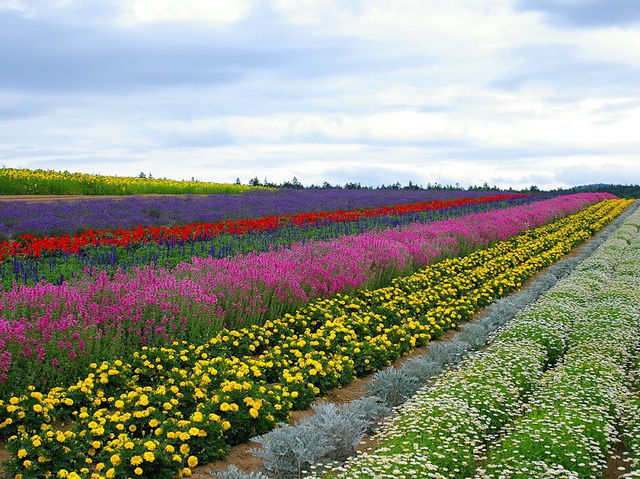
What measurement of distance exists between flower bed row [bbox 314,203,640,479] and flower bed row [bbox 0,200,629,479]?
35.8 inches

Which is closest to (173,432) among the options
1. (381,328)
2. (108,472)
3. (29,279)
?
(108,472)

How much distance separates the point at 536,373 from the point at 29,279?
6.98 metres

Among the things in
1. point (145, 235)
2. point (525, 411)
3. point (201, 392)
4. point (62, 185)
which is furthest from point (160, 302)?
point (62, 185)

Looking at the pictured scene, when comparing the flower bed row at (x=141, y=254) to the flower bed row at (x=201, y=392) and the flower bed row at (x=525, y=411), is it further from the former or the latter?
the flower bed row at (x=525, y=411)

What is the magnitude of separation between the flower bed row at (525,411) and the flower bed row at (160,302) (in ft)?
8.52

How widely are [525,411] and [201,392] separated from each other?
3033mm

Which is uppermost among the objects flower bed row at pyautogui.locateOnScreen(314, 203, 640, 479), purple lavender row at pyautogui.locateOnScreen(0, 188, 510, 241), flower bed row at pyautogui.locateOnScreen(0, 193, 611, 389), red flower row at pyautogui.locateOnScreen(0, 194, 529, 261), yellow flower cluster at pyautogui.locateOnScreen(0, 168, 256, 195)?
yellow flower cluster at pyautogui.locateOnScreen(0, 168, 256, 195)

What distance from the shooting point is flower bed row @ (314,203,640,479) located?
167 inches

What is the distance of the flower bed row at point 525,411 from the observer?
167 inches

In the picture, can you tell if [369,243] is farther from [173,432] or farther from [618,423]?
[173,432]

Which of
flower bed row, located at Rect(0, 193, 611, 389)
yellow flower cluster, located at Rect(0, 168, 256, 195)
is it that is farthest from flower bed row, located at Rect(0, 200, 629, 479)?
yellow flower cluster, located at Rect(0, 168, 256, 195)

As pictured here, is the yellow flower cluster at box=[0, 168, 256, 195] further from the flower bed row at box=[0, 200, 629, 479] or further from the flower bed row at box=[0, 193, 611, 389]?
the flower bed row at box=[0, 200, 629, 479]

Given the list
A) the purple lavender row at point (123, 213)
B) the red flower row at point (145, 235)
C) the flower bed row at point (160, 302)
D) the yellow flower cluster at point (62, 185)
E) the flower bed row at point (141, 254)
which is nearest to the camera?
the flower bed row at point (160, 302)

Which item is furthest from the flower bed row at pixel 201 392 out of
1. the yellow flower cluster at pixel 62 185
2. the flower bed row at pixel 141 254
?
the yellow flower cluster at pixel 62 185
